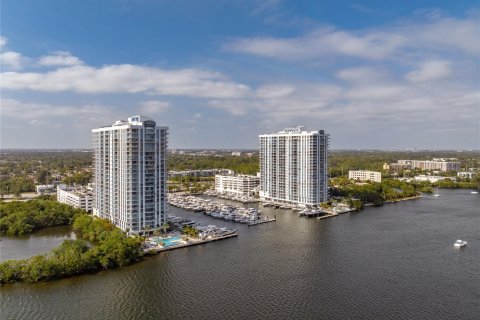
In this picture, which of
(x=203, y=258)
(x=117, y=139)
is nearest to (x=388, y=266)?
(x=203, y=258)

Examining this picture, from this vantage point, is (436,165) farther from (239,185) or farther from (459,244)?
(459,244)

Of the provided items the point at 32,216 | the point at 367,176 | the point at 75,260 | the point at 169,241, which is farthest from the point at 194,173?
the point at 75,260

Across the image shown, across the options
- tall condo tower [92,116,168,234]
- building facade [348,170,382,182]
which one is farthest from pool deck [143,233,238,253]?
building facade [348,170,382,182]

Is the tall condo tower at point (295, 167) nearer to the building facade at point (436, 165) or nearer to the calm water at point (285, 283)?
the calm water at point (285, 283)

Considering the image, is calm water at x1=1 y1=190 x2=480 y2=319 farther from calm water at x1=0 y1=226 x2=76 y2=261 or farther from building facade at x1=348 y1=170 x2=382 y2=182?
building facade at x1=348 y1=170 x2=382 y2=182

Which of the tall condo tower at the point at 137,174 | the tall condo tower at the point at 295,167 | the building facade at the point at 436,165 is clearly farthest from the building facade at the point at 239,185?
the building facade at the point at 436,165

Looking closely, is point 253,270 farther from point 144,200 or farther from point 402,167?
point 402,167
